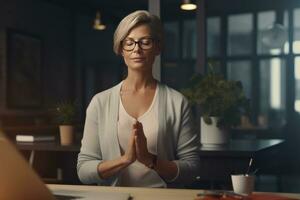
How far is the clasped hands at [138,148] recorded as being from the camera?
5.55 ft

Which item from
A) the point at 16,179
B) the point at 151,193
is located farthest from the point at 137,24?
the point at 16,179

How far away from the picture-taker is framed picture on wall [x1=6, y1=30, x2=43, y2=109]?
6.39 meters

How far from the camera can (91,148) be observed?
1945mm

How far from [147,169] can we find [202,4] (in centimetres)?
330

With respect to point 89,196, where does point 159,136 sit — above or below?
above

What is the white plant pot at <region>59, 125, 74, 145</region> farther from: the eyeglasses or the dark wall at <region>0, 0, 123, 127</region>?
the dark wall at <region>0, 0, 123, 127</region>

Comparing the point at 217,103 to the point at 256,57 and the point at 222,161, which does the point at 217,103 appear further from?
the point at 256,57

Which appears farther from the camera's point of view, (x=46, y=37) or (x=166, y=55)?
(x=166, y=55)

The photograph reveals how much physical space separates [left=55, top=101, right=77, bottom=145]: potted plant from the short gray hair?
4.99 ft

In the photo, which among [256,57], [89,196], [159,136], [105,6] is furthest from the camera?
[256,57]

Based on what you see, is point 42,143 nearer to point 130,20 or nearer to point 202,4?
point 130,20

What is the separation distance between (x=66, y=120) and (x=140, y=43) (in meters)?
1.65

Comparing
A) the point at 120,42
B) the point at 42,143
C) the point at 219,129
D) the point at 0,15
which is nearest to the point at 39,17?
the point at 0,15

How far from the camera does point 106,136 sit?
1.94m
